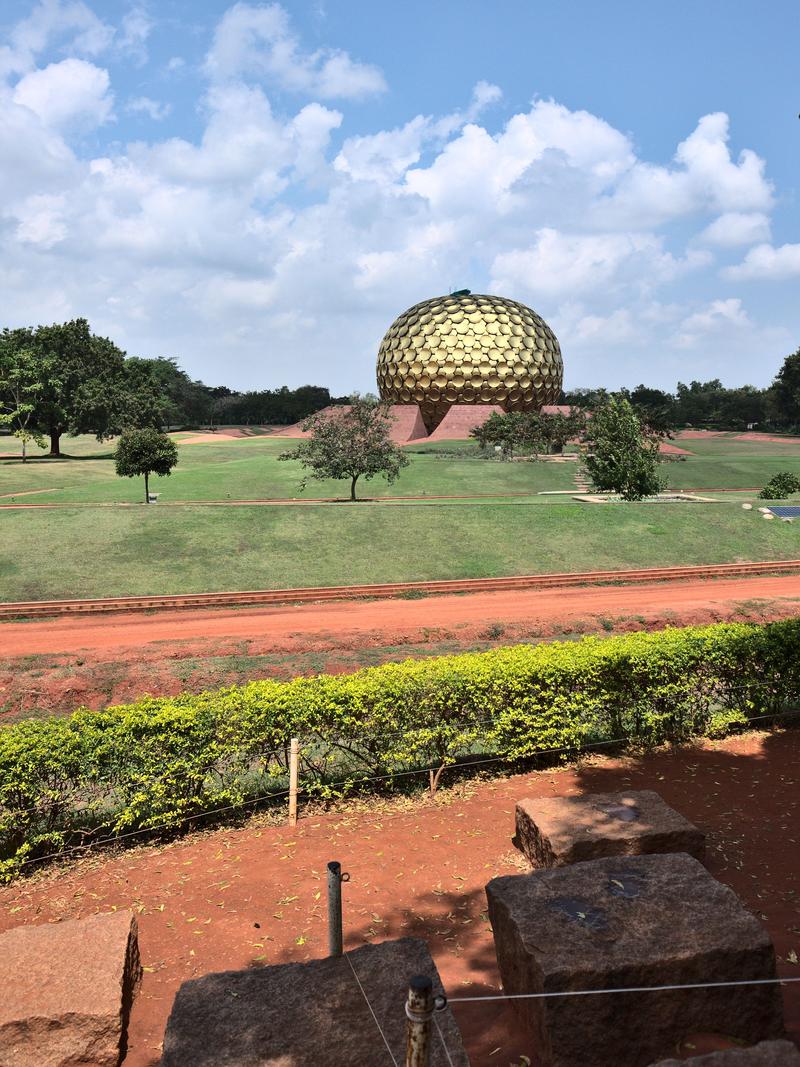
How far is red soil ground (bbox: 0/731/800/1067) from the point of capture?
621cm

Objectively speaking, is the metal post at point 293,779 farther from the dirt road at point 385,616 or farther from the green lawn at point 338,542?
the green lawn at point 338,542

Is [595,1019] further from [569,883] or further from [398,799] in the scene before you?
[398,799]

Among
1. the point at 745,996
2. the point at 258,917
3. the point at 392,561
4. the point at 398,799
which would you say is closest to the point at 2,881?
the point at 258,917

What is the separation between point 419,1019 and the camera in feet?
12.2

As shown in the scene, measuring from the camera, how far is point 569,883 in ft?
19.3

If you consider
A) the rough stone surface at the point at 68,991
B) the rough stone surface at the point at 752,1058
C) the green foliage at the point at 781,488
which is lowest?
the rough stone surface at the point at 68,991

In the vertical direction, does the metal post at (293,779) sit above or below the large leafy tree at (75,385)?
below

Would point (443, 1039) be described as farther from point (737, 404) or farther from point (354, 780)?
point (737, 404)

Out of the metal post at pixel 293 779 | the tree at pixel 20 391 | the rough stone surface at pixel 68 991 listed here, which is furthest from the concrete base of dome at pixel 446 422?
the rough stone surface at pixel 68 991

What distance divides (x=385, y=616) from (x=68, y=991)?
15184 mm

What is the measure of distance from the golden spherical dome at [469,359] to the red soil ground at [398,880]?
55.8m

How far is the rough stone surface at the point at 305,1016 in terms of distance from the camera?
4.50m

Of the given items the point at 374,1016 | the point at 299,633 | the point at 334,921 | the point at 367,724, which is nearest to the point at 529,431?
the point at 299,633

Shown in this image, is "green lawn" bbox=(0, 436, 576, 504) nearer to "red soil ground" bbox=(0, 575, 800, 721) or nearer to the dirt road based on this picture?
the dirt road
